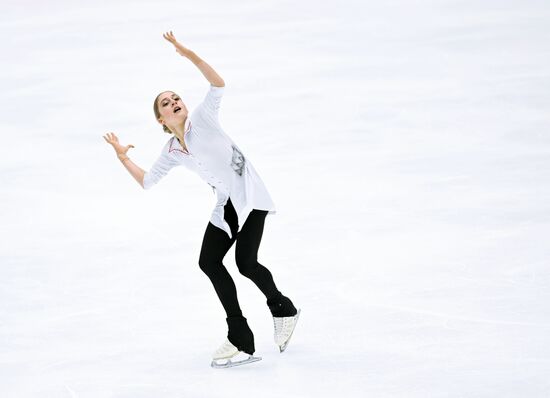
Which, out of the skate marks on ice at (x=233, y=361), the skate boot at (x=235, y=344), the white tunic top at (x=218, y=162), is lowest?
the skate marks on ice at (x=233, y=361)

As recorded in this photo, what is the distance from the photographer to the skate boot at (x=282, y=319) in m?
5.12

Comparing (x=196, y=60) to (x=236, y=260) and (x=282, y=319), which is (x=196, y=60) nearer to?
(x=236, y=260)

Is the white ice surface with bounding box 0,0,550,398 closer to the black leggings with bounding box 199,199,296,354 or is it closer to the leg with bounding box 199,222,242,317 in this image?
the black leggings with bounding box 199,199,296,354

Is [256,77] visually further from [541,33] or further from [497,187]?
[497,187]

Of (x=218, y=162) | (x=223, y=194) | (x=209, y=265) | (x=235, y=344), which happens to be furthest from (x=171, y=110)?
(x=235, y=344)

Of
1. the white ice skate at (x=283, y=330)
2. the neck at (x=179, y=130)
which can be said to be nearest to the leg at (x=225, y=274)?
the white ice skate at (x=283, y=330)

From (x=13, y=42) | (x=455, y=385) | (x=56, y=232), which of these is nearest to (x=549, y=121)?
(x=56, y=232)

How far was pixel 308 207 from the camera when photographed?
7508 mm

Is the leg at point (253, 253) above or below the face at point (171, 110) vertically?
below

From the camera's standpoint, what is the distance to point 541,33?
12.1 metres

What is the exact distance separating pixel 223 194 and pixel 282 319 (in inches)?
25.1

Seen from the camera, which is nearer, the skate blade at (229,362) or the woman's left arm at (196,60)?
the woman's left arm at (196,60)

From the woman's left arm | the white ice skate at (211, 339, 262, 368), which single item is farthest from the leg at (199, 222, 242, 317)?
the woman's left arm

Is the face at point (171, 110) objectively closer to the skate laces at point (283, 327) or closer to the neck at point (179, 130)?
the neck at point (179, 130)
